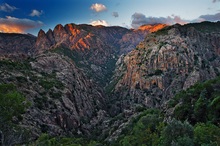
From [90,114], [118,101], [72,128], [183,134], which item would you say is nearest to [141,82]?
[118,101]

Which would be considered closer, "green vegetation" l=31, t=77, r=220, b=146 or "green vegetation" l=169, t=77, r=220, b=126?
"green vegetation" l=31, t=77, r=220, b=146

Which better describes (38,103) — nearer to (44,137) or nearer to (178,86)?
(44,137)

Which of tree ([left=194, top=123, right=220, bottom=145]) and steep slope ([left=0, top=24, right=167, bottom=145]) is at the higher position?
tree ([left=194, top=123, right=220, bottom=145])

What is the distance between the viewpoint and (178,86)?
182m

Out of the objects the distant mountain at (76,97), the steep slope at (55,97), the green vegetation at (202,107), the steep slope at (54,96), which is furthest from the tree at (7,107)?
the steep slope at (54,96)

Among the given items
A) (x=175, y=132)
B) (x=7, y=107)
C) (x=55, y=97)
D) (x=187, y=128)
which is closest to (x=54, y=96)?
(x=55, y=97)

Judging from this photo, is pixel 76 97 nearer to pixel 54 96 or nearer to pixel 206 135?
pixel 54 96

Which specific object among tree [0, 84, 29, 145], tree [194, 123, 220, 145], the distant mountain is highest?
tree [0, 84, 29, 145]

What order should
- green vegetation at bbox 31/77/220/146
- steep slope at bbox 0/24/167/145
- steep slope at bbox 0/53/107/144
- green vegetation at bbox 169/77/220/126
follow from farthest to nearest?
steep slope at bbox 0/53/107/144 → steep slope at bbox 0/24/167/145 → green vegetation at bbox 169/77/220/126 → green vegetation at bbox 31/77/220/146

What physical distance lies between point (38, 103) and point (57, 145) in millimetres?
49989

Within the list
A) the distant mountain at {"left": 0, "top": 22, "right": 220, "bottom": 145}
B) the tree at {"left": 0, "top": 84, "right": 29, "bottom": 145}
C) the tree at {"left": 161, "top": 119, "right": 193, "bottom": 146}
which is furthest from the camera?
the distant mountain at {"left": 0, "top": 22, "right": 220, "bottom": 145}

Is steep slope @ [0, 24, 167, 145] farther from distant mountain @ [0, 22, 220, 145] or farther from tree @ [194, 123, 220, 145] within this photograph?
tree @ [194, 123, 220, 145]

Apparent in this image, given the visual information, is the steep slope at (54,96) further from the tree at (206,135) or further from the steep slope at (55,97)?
the tree at (206,135)

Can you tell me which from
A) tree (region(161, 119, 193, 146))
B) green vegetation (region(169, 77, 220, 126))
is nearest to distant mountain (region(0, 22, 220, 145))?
green vegetation (region(169, 77, 220, 126))
